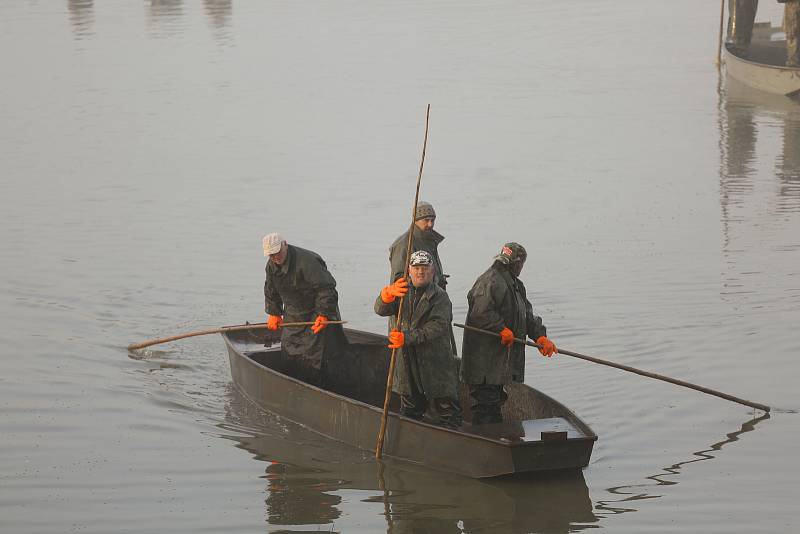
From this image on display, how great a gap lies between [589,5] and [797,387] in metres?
45.7

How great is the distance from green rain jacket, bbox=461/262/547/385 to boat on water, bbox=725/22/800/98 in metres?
22.4

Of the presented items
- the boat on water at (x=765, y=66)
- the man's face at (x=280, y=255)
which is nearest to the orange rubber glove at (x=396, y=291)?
the man's face at (x=280, y=255)

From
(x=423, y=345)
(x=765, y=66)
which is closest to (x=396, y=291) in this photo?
(x=423, y=345)

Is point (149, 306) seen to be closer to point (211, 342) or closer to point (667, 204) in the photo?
point (211, 342)

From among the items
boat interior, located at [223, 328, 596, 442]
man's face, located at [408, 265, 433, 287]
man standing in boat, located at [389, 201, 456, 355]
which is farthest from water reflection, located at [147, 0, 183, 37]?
man's face, located at [408, 265, 433, 287]

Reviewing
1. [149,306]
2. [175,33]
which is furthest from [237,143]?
[175,33]

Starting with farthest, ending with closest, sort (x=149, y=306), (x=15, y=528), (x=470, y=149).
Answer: (x=470, y=149) < (x=149, y=306) < (x=15, y=528)

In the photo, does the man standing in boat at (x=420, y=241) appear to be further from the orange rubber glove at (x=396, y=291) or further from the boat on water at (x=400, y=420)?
the orange rubber glove at (x=396, y=291)

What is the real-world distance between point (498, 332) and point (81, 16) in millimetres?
48221

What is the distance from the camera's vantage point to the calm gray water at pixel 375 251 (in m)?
11.5

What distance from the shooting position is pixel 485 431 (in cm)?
1177

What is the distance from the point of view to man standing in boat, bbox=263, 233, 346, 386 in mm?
13195

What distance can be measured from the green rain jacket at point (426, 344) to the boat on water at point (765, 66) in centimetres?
2297

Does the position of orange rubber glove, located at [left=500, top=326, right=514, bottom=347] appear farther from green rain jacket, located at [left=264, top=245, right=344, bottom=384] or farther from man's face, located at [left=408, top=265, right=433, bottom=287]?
green rain jacket, located at [left=264, top=245, right=344, bottom=384]
